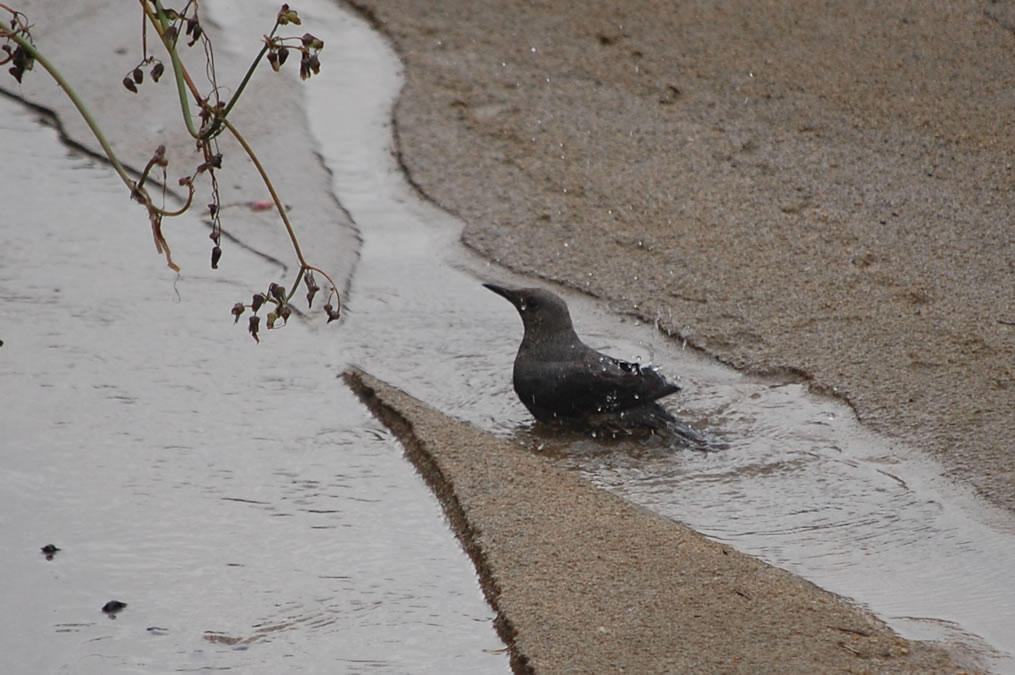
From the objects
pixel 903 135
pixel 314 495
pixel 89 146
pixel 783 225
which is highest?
pixel 903 135

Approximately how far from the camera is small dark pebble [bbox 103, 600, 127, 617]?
4.33m

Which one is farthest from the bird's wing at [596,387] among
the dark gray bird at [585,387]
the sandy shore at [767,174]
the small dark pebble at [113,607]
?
the small dark pebble at [113,607]

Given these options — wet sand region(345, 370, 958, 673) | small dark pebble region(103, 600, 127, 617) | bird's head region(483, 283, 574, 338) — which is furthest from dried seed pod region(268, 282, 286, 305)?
bird's head region(483, 283, 574, 338)

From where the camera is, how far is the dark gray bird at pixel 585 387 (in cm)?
549

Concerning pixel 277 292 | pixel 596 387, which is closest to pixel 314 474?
pixel 596 387

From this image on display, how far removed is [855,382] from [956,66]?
3195mm

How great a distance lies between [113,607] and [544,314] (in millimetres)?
2157

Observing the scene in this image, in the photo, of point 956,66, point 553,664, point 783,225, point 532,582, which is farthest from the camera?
point 956,66

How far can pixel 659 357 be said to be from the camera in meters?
6.08

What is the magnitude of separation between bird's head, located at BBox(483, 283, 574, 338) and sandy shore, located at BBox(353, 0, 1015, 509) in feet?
2.19

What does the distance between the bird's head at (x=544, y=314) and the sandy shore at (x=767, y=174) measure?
67 cm

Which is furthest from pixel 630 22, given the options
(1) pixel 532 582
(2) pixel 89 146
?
(1) pixel 532 582

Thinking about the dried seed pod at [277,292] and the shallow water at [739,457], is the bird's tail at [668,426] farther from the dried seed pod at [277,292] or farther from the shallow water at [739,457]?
the dried seed pod at [277,292]

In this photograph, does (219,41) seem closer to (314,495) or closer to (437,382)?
(437,382)
